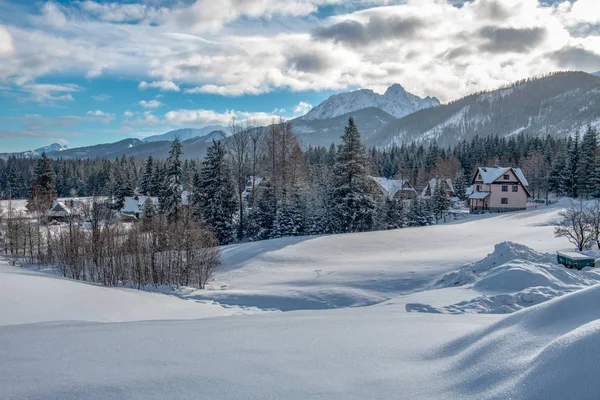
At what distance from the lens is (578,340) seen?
2994 mm

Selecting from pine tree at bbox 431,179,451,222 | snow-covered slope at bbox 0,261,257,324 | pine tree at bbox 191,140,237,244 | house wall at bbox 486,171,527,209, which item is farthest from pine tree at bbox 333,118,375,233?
house wall at bbox 486,171,527,209

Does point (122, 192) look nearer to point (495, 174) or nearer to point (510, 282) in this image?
point (495, 174)

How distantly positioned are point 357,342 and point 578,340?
289 cm

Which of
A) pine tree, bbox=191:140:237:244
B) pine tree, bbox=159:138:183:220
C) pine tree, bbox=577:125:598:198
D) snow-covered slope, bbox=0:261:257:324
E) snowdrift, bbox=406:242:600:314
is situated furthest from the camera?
pine tree, bbox=577:125:598:198

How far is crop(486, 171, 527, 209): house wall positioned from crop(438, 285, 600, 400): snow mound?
56.2 meters

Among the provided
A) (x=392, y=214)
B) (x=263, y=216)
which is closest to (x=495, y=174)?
(x=392, y=214)

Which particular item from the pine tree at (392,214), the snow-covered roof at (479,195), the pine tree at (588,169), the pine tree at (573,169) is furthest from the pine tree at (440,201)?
the pine tree at (573,169)

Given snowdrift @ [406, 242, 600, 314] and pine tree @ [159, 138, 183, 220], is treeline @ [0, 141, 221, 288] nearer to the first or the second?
pine tree @ [159, 138, 183, 220]

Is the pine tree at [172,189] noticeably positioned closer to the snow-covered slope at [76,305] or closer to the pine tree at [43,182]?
the pine tree at [43,182]

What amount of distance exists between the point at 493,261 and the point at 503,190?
147 feet

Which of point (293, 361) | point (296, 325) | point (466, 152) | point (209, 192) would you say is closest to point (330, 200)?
point (209, 192)

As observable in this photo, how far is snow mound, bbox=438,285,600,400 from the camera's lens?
2.74m

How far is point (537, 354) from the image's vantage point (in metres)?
3.34

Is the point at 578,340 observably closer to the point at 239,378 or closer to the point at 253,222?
the point at 239,378
